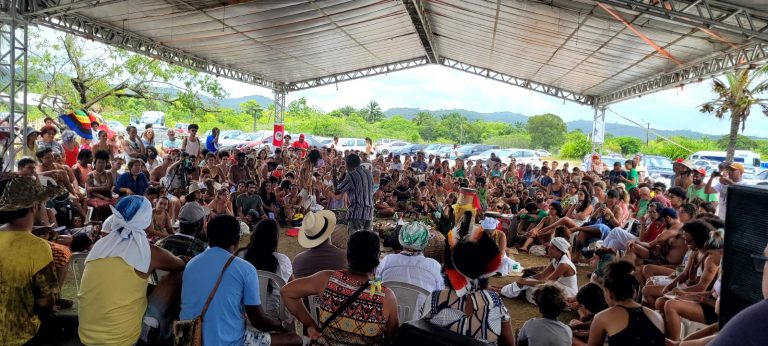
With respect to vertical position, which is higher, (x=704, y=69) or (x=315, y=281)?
(x=704, y=69)

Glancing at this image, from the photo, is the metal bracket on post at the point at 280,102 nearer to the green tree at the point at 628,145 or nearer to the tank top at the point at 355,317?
the tank top at the point at 355,317

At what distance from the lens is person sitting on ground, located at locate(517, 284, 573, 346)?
2.69 meters

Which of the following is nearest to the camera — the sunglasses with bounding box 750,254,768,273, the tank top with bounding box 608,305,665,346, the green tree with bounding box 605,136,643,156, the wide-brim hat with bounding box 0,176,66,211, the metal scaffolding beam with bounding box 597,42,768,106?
the sunglasses with bounding box 750,254,768,273

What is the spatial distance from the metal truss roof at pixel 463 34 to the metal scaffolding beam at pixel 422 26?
40 mm

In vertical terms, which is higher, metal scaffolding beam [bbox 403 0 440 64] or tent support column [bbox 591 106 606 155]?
metal scaffolding beam [bbox 403 0 440 64]

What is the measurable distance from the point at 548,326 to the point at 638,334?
0.43 metres

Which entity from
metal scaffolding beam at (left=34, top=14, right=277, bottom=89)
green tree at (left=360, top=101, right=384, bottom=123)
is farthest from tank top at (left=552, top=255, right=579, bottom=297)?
green tree at (left=360, top=101, right=384, bottom=123)

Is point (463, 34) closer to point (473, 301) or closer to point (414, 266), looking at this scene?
point (414, 266)

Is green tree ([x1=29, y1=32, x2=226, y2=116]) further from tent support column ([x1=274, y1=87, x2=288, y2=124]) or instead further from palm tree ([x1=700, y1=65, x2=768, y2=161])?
palm tree ([x1=700, y1=65, x2=768, y2=161])

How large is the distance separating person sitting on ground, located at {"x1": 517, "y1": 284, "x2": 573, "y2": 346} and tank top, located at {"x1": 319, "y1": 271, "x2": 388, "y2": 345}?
94 centimetres

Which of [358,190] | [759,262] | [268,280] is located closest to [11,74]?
[358,190]

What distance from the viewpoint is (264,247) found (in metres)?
3.14

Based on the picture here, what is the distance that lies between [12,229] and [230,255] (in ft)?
3.28

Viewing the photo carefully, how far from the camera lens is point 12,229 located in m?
2.35
